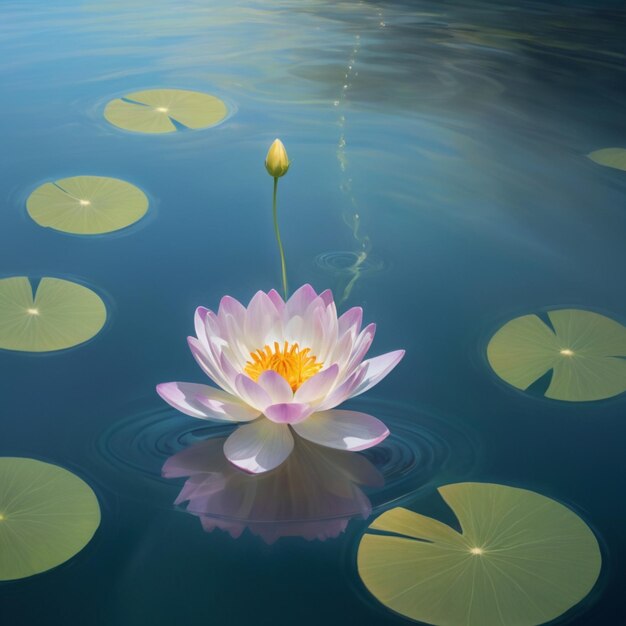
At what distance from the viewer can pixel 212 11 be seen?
3072mm

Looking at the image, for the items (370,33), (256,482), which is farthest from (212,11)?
(256,482)

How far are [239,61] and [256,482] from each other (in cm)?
186

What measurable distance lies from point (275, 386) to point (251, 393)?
0.03 m

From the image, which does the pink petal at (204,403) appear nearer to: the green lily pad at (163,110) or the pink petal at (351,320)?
the pink petal at (351,320)

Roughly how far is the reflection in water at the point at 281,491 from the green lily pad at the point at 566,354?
0.33m

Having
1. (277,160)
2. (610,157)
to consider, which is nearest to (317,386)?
(277,160)

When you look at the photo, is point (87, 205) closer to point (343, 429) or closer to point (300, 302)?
point (300, 302)

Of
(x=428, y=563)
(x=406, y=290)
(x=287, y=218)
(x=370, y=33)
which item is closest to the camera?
(x=428, y=563)

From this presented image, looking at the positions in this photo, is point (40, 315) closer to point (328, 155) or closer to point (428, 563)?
point (428, 563)

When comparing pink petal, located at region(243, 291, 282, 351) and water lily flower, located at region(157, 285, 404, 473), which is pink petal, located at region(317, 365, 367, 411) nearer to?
water lily flower, located at region(157, 285, 404, 473)

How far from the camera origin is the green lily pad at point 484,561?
82cm

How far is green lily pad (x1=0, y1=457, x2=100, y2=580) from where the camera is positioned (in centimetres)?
86

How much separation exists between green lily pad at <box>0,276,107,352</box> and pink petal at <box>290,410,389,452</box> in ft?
1.36

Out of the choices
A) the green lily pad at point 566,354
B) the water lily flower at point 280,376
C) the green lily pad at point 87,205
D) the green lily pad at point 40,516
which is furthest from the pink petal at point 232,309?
the green lily pad at point 87,205
